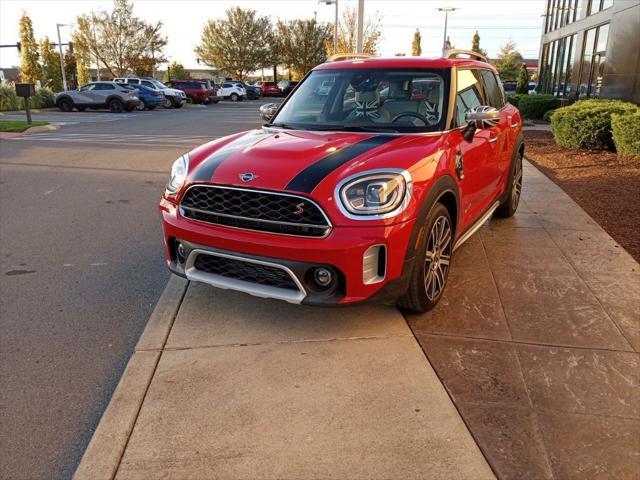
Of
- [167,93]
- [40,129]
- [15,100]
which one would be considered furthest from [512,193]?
[167,93]

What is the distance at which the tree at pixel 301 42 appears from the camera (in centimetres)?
6400

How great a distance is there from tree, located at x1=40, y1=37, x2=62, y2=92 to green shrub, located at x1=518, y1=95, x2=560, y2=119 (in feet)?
109

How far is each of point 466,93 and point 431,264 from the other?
1756mm

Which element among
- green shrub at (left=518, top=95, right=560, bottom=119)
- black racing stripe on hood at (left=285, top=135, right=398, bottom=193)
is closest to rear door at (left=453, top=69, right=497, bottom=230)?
black racing stripe on hood at (left=285, top=135, right=398, bottom=193)

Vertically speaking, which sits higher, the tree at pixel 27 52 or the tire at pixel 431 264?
the tree at pixel 27 52

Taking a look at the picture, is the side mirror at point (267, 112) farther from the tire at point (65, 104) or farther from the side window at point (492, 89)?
the tire at point (65, 104)

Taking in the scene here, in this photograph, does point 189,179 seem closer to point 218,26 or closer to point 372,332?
point 372,332

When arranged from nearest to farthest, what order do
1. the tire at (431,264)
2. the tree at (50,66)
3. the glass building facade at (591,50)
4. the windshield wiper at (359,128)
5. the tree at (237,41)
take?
1. the tire at (431,264)
2. the windshield wiper at (359,128)
3. the glass building facade at (591,50)
4. the tree at (50,66)
5. the tree at (237,41)

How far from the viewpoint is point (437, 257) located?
157 inches

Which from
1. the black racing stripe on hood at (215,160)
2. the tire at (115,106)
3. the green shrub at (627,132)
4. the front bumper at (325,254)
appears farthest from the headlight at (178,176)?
the tire at (115,106)

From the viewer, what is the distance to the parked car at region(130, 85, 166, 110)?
3064cm

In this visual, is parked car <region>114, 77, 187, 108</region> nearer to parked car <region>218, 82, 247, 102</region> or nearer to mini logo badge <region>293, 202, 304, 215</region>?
parked car <region>218, 82, 247, 102</region>

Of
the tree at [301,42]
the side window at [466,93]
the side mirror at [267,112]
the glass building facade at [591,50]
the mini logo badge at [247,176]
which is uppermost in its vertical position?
the tree at [301,42]

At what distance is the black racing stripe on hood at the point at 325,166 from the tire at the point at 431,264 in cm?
62
